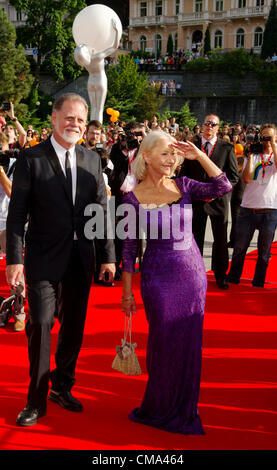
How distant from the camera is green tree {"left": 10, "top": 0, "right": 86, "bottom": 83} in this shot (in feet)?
140

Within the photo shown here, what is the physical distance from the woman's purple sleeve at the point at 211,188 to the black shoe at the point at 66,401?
155 centimetres

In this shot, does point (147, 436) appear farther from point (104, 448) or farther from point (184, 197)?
point (184, 197)

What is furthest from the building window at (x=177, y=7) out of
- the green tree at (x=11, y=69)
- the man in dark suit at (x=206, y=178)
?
the man in dark suit at (x=206, y=178)

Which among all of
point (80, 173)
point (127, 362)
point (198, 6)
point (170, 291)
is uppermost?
point (198, 6)

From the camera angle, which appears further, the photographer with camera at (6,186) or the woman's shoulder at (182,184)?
the photographer with camera at (6,186)

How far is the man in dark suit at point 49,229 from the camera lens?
316 centimetres

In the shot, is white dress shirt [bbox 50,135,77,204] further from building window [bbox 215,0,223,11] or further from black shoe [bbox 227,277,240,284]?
building window [bbox 215,0,223,11]

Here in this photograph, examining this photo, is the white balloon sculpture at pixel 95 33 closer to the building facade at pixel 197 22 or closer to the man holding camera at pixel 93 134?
the man holding camera at pixel 93 134

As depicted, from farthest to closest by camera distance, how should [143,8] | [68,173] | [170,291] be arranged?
[143,8], [68,173], [170,291]

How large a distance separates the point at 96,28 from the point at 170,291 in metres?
7.96

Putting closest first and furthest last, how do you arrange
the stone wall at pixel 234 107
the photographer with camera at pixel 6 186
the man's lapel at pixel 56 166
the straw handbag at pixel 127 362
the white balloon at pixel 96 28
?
the man's lapel at pixel 56 166 < the straw handbag at pixel 127 362 < the photographer with camera at pixel 6 186 < the white balloon at pixel 96 28 < the stone wall at pixel 234 107

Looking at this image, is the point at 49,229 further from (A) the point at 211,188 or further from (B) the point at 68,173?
(A) the point at 211,188

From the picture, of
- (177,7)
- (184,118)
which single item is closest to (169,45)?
(177,7)

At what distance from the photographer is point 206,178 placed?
247 inches
